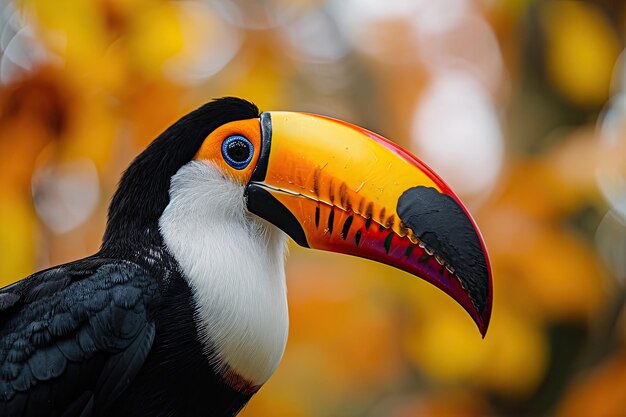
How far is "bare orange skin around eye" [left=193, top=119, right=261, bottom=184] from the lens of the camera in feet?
9.14

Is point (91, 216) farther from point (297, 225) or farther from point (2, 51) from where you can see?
point (297, 225)

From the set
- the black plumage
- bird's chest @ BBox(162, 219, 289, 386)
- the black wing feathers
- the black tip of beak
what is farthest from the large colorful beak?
the black wing feathers

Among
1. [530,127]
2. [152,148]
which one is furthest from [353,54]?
[152,148]

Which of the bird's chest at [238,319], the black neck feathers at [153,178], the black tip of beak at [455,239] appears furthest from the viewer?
the black neck feathers at [153,178]

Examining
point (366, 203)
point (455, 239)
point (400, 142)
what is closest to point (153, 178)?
point (366, 203)

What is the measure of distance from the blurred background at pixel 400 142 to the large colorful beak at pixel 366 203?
88cm

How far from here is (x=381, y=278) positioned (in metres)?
5.16

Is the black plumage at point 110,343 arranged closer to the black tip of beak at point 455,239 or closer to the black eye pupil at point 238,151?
the black eye pupil at point 238,151

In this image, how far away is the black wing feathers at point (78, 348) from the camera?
2498 mm

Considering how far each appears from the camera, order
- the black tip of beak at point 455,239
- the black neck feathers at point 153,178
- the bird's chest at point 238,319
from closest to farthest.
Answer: the black tip of beak at point 455,239 → the bird's chest at point 238,319 → the black neck feathers at point 153,178

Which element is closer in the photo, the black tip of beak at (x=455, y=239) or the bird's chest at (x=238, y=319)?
the black tip of beak at (x=455, y=239)

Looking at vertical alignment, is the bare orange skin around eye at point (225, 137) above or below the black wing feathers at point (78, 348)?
above

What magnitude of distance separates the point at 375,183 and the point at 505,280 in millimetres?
2269

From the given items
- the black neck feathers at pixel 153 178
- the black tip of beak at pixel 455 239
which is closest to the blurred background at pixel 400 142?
the black neck feathers at pixel 153 178
